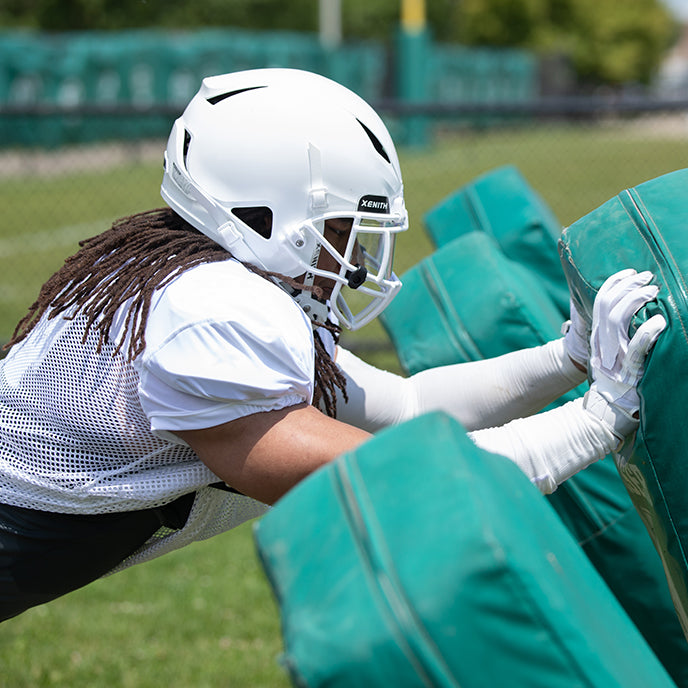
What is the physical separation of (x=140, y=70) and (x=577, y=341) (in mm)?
21054

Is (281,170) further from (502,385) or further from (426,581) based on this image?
(426,581)

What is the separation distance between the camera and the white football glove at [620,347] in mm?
1551

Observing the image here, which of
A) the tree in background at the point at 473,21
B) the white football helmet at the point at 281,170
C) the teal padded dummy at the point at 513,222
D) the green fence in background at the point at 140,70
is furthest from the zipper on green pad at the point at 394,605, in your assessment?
the tree in background at the point at 473,21

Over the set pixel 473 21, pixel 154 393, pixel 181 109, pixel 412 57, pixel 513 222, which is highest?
pixel 154 393

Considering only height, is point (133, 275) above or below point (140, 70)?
above

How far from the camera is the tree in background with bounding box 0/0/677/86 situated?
104 feet

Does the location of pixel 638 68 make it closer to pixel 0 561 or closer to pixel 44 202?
pixel 44 202

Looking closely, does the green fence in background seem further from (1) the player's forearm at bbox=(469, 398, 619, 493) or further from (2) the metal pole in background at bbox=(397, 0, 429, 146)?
(1) the player's forearm at bbox=(469, 398, 619, 493)

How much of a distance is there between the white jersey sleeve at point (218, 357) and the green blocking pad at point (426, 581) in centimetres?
40

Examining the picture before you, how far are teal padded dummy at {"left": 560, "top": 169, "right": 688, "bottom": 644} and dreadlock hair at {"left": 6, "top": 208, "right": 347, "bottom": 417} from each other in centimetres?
53

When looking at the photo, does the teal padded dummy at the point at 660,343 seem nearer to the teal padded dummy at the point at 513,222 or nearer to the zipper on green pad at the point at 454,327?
the zipper on green pad at the point at 454,327

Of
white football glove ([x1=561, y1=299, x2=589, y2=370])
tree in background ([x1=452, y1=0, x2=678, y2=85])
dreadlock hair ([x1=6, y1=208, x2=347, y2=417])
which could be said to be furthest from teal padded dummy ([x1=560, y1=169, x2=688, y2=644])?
tree in background ([x1=452, y1=0, x2=678, y2=85])

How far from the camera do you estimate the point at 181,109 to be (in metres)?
5.95

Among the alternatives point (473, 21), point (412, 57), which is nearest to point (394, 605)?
point (412, 57)
